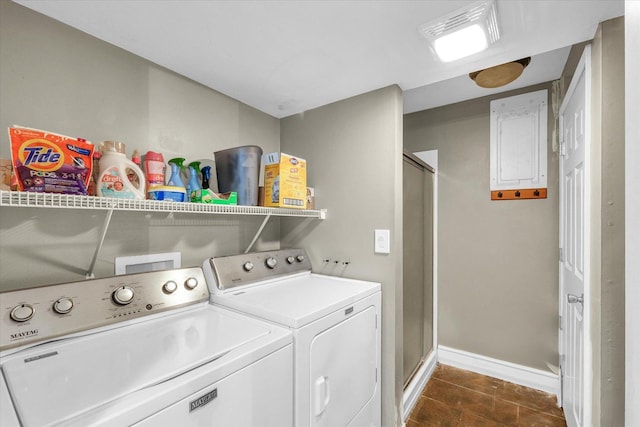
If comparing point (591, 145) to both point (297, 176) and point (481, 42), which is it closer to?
point (481, 42)

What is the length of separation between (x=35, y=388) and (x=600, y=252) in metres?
2.09

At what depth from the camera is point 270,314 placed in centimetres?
124

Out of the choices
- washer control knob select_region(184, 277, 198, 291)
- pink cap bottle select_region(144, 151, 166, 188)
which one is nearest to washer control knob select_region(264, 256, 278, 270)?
washer control knob select_region(184, 277, 198, 291)

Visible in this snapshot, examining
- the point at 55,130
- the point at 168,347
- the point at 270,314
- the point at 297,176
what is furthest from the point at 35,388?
the point at 297,176

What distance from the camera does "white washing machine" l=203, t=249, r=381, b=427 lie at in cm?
120

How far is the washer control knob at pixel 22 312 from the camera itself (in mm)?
952

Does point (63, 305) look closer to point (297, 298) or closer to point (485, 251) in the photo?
point (297, 298)

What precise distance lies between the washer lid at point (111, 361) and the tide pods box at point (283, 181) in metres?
0.74

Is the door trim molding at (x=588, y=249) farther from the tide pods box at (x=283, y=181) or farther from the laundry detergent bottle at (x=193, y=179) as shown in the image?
the laundry detergent bottle at (x=193, y=179)

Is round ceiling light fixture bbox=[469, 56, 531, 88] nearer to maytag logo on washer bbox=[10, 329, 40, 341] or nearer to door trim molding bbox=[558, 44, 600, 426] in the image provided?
door trim molding bbox=[558, 44, 600, 426]

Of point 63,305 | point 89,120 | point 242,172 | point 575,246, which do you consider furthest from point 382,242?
point 89,120

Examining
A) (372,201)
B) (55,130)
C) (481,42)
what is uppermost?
(481,42)

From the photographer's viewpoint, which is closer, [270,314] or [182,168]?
[270,314]

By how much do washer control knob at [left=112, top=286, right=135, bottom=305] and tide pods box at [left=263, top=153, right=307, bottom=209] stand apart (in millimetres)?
830
